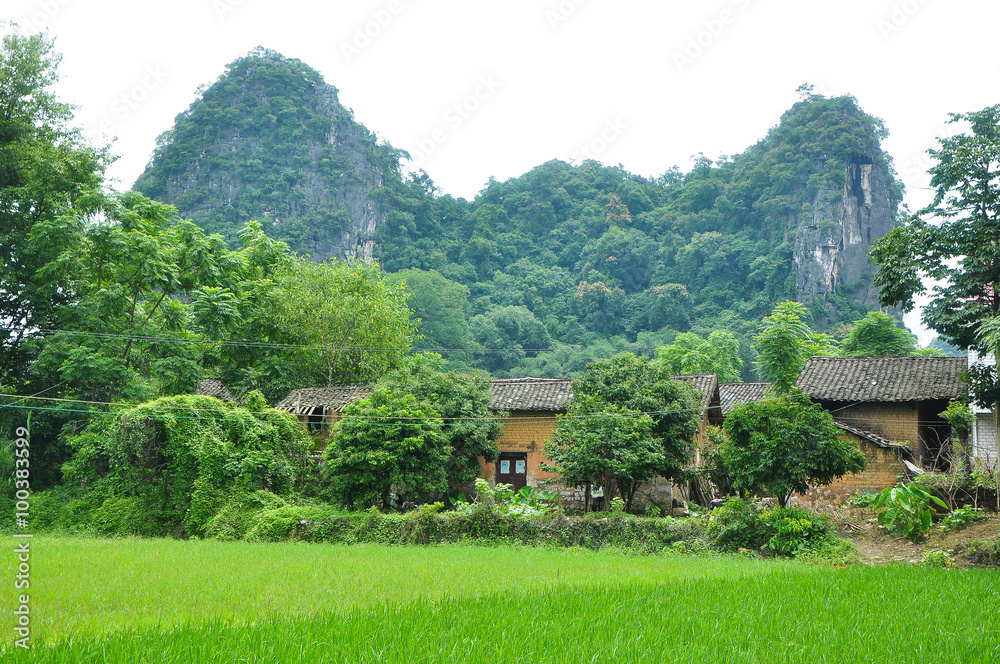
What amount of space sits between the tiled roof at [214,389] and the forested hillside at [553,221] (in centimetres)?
1842

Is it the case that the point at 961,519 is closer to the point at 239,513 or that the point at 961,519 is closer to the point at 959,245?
the point at 959,245

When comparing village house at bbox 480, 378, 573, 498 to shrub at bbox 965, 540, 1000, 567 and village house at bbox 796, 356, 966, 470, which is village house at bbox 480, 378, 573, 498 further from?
Result: shrub at bbox 965, 540, 1000, 567

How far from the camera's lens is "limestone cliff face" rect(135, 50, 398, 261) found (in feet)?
189

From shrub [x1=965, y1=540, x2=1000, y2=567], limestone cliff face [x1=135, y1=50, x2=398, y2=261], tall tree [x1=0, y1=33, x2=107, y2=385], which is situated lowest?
shrub [x1=965, y1=540, x2=1000, y2=567]

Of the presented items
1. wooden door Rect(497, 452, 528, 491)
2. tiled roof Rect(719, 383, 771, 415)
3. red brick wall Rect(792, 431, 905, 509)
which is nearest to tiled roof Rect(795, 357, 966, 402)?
red brick wall Rect(792, 431, 905, 509)

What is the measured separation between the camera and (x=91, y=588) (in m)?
8.37

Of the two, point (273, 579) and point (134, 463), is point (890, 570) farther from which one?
point (134, 463)

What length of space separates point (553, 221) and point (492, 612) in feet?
203

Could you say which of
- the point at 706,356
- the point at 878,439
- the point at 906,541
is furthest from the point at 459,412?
the point at 706,356

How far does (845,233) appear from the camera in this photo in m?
57.1

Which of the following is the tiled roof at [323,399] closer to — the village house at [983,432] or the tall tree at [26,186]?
the tall tree at [26,186]

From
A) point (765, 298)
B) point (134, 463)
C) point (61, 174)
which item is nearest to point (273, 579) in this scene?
point (134, 463)

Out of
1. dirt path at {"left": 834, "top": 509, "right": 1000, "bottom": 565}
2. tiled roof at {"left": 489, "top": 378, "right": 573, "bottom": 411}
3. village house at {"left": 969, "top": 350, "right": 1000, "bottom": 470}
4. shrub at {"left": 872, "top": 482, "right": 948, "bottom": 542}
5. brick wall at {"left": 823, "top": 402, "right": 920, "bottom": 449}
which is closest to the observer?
dirt path at {"left": 834, "top": 509, "right": 1000, "bottom": 565}

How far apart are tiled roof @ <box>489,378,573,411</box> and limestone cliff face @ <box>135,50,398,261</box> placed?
116ft
